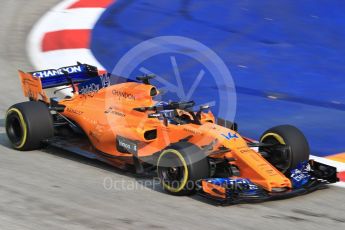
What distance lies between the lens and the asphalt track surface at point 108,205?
6.75 metres

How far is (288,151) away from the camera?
8.16m

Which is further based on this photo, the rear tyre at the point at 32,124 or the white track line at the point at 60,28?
the white track line at the point at 60,28

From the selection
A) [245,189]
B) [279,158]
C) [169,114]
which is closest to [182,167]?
[245,189]

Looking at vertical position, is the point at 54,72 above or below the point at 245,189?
above

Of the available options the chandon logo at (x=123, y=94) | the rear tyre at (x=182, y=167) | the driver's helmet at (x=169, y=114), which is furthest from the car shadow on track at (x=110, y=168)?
the chandon logo at (x=123, y=94)

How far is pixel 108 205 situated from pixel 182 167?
0.86 meters

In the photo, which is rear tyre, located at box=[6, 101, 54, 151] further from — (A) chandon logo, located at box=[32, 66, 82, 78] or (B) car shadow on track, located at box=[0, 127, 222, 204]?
(A) chandon logo, located at box=[32, 66, 82, 78]

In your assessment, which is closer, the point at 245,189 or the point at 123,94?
the point at 245,189

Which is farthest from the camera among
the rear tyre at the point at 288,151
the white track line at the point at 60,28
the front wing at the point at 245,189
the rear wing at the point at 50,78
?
the white track line at the point at 60,28

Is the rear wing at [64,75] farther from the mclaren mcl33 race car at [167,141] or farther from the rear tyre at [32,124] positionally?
the rear tyre at [32,124]

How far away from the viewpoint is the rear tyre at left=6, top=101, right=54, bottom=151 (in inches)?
351

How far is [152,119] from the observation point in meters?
8.31

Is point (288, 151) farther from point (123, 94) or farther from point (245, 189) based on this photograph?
point (123, 94)

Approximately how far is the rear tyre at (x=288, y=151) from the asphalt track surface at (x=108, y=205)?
0.47m
